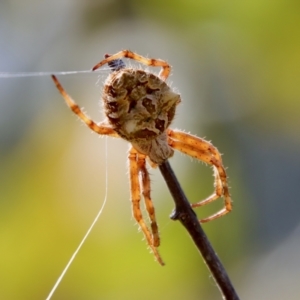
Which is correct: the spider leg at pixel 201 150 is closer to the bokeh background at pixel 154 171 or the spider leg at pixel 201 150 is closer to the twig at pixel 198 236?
the twig at pixel 198 236

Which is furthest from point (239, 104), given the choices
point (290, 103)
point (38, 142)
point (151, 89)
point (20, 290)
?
point (151, 89)

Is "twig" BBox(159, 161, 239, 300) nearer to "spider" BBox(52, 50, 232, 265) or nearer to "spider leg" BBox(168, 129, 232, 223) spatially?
"spider" BBox(52, 50, 232, 265)

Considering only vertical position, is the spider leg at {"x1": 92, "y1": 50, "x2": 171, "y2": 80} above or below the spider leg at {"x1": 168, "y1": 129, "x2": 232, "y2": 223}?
above

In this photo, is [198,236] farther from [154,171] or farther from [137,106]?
[154,171]

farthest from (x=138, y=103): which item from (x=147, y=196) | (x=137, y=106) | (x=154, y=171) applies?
(x=154, y=171)

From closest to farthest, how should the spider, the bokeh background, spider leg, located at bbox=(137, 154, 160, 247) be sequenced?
the spider < spider leg, located at bbox=(137, 154, 160, 247) < the bokeh background

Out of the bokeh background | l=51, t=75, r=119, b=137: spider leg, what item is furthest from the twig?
the bokeh background
